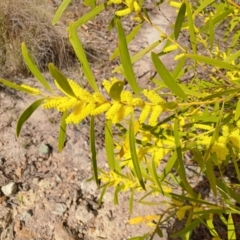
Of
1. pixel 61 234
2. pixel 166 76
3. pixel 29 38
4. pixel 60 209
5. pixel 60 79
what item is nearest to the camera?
pixel 60 79

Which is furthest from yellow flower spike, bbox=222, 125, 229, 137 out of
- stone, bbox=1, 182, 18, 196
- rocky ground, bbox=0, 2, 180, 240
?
stone, bbox=1, 182, 18, 196

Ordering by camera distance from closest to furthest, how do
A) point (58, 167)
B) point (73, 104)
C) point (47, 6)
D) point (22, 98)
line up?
point (73, 104) → point (58, 167) → point (22, 98) → point (47, 6)

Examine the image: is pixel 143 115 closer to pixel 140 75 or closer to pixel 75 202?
pixel 75 202

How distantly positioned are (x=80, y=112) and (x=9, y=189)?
1601 mm

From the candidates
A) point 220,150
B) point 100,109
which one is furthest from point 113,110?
point 220,150

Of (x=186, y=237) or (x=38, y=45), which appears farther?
(x=38, y=45)

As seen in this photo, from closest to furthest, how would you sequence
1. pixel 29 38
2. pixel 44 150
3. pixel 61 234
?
pixel 61 234 → pixel 44 150 → pixel 29 38

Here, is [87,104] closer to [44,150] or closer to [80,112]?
[80,112]

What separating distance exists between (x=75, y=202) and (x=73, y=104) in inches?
61.1

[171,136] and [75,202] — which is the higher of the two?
[171,136]

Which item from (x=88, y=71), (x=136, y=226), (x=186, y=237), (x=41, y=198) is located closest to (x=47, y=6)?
(x=41, y=198)

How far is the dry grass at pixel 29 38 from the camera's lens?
9.18ft

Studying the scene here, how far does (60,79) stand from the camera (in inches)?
22.2

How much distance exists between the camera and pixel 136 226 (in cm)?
197
